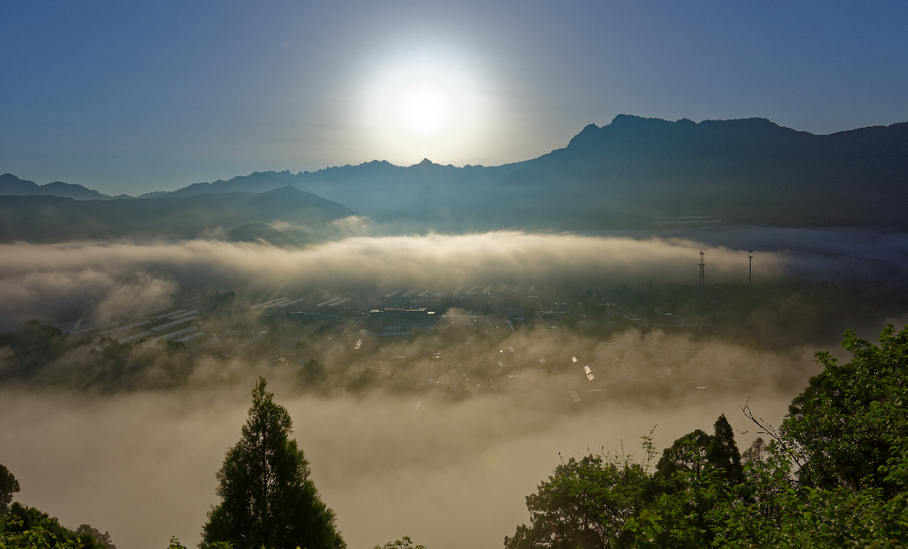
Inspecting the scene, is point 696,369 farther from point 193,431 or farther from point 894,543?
point 193,431

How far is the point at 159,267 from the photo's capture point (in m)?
95.9

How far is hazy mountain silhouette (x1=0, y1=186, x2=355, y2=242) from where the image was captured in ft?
374

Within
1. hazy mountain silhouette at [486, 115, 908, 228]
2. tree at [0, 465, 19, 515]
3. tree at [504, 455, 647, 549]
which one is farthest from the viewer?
hazy mountain silhouette at [486, 115, 908, 228]

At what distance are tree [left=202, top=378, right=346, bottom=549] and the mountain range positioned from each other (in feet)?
443

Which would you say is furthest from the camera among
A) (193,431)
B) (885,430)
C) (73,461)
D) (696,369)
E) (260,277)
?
(260,277)

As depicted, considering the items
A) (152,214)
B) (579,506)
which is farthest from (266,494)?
(152,214)

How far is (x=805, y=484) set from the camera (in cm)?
955

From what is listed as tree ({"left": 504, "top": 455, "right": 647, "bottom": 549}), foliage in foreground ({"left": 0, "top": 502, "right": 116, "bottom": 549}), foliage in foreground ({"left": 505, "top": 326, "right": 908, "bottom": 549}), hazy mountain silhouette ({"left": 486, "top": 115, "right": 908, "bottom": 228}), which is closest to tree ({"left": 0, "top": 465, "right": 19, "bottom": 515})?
foliage in foreground ({"left": 0, "top": 502, "right": 116, "bottom": 549})

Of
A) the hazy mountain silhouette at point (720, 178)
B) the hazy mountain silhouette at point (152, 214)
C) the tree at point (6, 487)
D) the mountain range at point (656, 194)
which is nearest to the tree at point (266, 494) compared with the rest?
the tree at point (6, 487)

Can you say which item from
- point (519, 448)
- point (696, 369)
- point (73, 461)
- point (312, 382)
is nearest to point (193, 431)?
point (73, 461)

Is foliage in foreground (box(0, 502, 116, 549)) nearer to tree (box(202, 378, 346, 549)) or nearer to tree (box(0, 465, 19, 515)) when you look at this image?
tree (box(202, 378, 346, 549))

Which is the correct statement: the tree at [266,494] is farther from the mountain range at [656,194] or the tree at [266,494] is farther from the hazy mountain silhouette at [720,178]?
the hazy mountain silhouette at [720,178]

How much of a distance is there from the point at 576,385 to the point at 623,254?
82299 millimetres

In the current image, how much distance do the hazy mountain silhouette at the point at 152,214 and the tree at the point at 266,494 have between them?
15347cm
